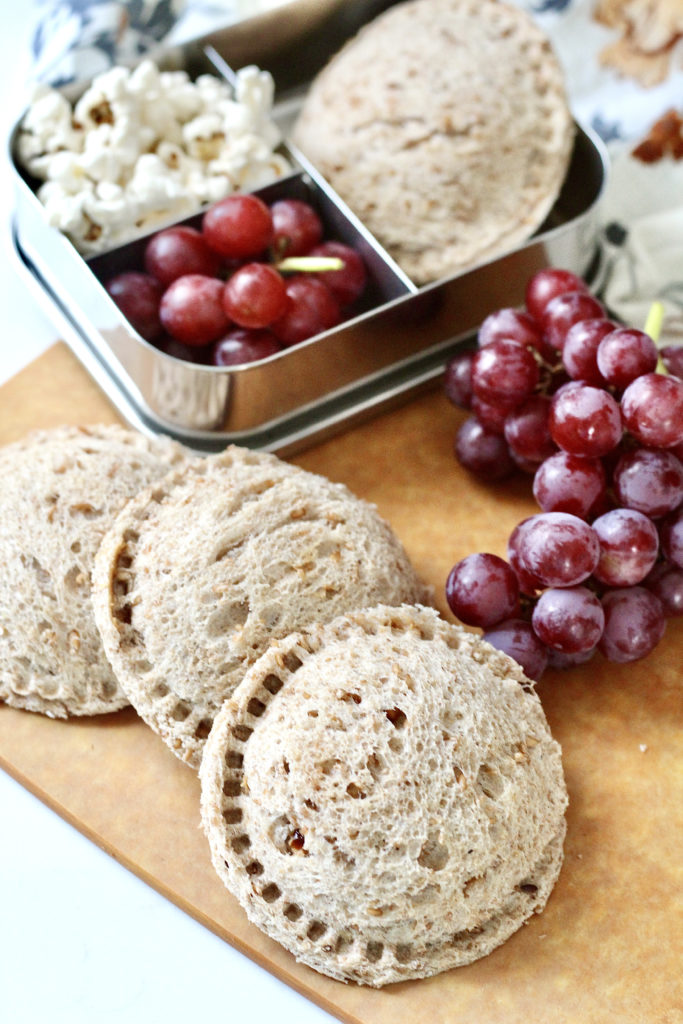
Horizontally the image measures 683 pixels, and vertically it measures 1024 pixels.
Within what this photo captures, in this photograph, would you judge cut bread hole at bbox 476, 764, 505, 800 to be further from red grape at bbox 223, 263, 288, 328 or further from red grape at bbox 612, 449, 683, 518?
red grape at bbox 223, 263, 288, 328

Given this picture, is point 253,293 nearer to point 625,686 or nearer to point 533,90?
point 533,90

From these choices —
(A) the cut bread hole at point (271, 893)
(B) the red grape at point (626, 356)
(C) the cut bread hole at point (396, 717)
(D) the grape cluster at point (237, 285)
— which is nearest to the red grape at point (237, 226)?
(D) the grape cluster at point (237, 285)

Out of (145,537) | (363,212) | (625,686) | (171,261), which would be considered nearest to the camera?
(145,537)

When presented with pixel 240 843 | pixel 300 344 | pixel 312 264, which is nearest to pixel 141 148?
pixel 312 264

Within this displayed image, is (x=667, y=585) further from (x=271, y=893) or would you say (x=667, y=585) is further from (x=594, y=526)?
(x=271, y=893)

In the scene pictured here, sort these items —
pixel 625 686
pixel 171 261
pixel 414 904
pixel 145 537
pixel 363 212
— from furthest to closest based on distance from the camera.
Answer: pixel 363 212
pixel 171 261
pixel 625 686
pixel 145 537
pixel 414 904

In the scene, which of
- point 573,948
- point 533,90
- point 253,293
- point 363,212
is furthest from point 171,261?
point 573,948
